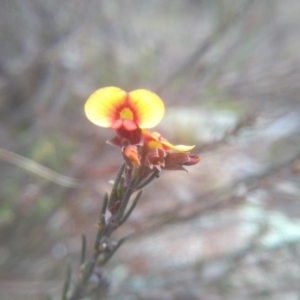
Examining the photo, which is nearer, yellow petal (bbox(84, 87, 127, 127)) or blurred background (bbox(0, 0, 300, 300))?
yellow petal (bbox(84, 87, 127, 127))

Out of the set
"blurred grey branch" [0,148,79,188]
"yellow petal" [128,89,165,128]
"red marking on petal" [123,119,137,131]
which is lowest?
"red marking on petal" [123,119,137,131]

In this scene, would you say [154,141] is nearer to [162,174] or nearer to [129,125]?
[129,125]

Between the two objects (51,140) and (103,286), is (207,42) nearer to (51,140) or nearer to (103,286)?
(51,140)

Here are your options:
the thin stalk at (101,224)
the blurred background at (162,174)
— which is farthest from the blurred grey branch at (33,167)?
the thin stalk at (101,224)

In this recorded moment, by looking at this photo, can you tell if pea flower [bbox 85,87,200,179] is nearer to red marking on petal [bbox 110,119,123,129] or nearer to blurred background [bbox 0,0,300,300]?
red marking on petal [bbox 110,119,123,129]

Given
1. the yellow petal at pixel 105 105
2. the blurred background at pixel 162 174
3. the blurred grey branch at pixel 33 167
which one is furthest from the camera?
the blurred background at pixel 162 174

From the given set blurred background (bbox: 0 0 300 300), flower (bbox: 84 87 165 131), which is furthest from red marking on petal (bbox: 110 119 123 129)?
blurred background (bbox: 0 0 300 300)

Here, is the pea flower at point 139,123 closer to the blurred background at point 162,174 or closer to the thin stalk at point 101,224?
the thin stalk at point 101,224

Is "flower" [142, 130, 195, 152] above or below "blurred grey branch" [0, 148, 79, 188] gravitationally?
below
